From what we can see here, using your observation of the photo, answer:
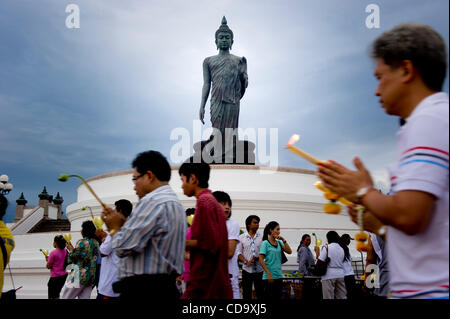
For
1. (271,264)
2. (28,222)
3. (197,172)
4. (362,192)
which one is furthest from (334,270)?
(28,222)

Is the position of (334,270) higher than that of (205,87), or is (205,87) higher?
(205,87)

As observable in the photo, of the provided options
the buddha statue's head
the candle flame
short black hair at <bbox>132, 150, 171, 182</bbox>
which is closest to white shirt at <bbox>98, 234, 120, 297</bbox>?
short black hair at <bbox>132, 150, 171, 182</bbox>

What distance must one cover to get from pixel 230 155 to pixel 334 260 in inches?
353

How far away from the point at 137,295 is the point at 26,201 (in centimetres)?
2043

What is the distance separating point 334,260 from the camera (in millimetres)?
5551

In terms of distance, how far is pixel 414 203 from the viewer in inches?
46.8

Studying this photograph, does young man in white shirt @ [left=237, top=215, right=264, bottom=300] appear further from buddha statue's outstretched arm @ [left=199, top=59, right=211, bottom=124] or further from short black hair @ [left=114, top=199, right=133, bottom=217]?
buddha statue's outstretched arm @ [left=199, top=59, right=211, bottom=124]

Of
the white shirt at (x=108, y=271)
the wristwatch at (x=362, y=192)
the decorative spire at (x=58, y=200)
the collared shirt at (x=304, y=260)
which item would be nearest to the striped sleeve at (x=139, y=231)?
the wristwatch at (x=362, y=192)

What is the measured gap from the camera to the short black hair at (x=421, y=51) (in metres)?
1.33

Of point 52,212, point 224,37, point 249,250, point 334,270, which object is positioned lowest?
point 334,270

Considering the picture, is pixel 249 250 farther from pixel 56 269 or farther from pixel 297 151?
pixel 297 151

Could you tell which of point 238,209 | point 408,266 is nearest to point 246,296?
point 408,266

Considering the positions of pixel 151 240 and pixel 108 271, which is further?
pixel 108 271
